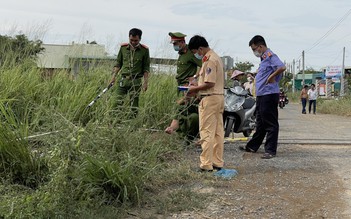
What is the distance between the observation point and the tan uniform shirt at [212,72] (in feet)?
17.3

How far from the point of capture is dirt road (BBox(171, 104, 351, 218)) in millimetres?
4051

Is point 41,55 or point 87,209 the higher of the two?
point 41,55

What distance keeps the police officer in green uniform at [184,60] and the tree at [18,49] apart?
2.29 metres

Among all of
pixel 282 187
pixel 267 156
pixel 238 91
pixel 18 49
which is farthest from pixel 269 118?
pixel 18 49

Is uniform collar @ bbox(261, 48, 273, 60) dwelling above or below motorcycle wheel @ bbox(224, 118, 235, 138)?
above

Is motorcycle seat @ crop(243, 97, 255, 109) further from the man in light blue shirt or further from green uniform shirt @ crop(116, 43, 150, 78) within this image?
green uniform shirt @ crop(116, 43, 150, 78)

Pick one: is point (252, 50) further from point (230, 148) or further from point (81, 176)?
point (81, 176)

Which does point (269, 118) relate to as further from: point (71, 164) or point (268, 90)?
point (71, 164)

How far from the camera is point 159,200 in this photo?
13.5 ft

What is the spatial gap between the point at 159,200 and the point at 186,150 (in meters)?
2.36

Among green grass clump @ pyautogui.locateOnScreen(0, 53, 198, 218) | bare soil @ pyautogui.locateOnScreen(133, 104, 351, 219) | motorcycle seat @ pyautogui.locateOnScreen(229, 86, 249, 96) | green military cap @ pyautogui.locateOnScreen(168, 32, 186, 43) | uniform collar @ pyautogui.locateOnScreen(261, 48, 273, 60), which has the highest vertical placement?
green military cap @ pyautogui.locateOnScreen(168, 32, 186, 43)

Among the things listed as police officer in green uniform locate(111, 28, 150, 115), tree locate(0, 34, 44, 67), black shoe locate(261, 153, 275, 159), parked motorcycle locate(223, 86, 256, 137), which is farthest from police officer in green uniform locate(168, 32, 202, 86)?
tree locate(0, 34, 44, 67)

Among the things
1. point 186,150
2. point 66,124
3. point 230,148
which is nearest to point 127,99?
point 186,150

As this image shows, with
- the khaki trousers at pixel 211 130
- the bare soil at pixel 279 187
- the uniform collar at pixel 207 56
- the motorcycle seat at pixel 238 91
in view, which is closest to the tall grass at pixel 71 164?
the bare soil at pixel 279 187
